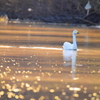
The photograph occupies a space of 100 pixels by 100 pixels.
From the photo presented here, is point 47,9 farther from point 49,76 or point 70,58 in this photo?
point 49,76

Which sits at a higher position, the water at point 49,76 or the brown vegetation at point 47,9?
the brown vegetation at point 47,9

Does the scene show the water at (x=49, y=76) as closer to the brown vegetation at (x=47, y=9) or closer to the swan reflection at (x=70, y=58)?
the swan reflection at (x=70, y=58)

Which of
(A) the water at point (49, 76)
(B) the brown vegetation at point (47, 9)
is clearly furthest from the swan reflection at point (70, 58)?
(B) the brown vegetation at point (47, 9)

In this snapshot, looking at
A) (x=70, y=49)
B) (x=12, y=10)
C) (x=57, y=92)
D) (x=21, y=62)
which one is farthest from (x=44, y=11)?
(x=57, y=92)

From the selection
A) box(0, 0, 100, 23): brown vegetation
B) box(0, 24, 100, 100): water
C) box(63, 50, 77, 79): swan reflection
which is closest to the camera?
box(0, 24, 100, 100): water

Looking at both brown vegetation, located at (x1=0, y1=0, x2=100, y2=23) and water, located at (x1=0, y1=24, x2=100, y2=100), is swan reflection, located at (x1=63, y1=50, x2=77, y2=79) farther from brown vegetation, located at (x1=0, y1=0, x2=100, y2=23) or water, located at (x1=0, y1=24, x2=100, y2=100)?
brown vegetation, located at (x1=0, y1=0, x2=100, y2=23)

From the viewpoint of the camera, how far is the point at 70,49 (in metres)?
20.7

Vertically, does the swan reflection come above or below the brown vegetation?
below

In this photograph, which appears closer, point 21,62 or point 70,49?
point 21,62

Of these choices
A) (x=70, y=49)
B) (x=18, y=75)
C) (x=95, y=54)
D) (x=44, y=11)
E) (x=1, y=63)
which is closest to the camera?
(x=18, y=75)

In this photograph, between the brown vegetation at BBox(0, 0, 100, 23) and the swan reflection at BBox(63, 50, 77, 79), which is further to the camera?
the brown vegetation at BBox(0, 0, 100, 23)

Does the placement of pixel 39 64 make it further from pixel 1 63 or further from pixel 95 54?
pixel 95 54

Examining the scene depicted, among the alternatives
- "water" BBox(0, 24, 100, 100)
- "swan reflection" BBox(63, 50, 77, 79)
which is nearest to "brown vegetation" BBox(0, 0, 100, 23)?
"swan reflection" BBox(63, 50, 77, 79)

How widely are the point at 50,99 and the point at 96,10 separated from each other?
162 ft
